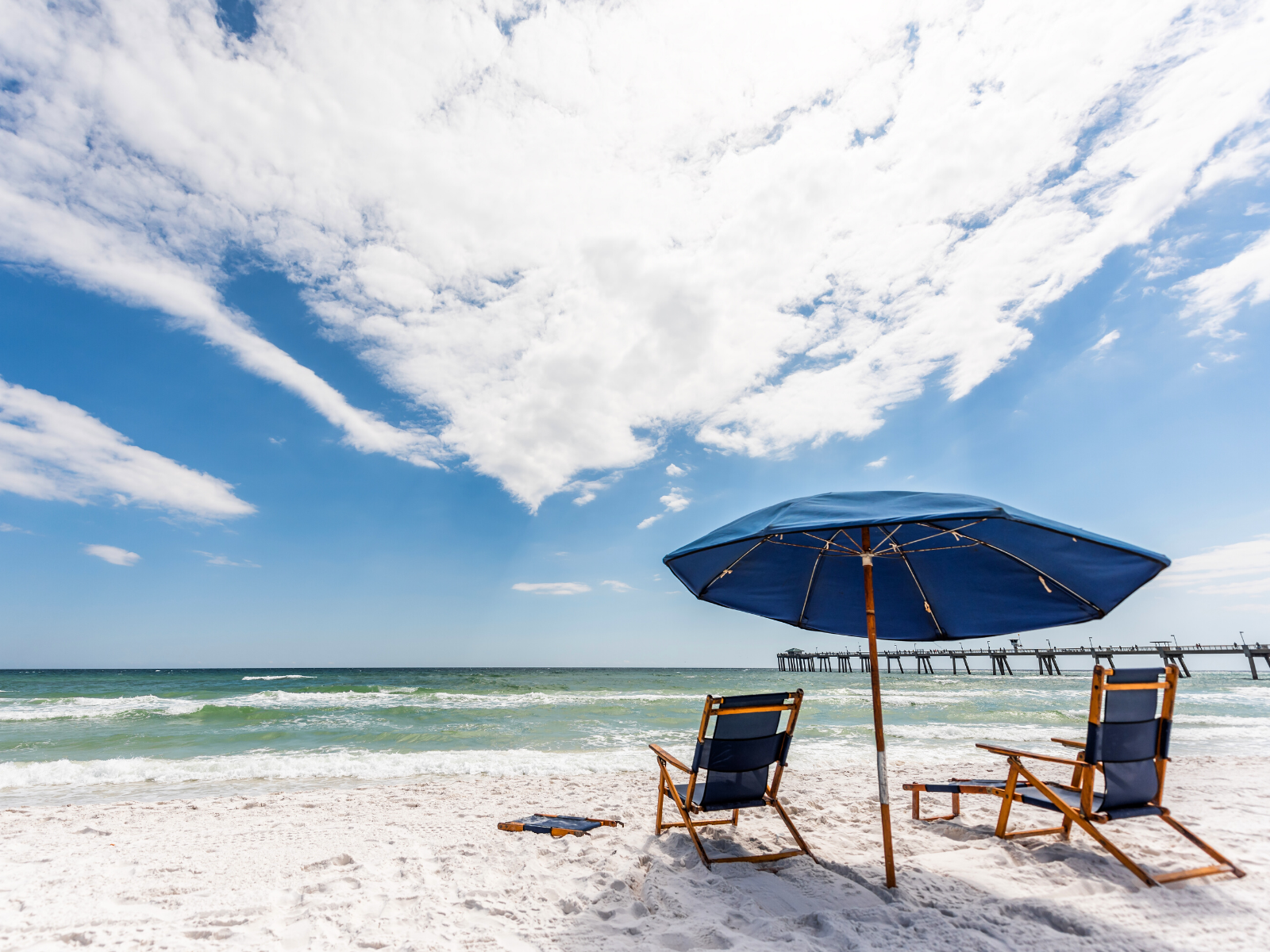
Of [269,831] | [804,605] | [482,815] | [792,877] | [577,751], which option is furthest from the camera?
[577,751]

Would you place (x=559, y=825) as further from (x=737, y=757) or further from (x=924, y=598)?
(x=924, y=598)

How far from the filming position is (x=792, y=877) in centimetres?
322

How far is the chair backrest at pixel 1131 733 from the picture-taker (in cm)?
301

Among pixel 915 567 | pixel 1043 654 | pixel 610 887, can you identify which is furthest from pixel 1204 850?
pixel 1043 654

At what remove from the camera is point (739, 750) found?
11.5ft

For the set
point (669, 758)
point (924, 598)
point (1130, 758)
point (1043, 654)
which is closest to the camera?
point (1130, 758)

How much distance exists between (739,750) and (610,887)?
1012 millimetres

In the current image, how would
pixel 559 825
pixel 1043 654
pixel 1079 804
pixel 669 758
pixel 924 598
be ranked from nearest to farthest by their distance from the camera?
pixel 1079 804 → pixel 669 758 → pixel 924 598 → pixel 559 825 → pixel 1043 654

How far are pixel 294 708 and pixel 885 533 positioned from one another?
19.5m

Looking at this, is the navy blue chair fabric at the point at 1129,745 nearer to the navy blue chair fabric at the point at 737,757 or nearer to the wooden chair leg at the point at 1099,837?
the wooden chair leg at the point at 1099,837

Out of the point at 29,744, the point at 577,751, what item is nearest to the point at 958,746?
the point at 577,751

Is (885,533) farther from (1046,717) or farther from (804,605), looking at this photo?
(1046,717)

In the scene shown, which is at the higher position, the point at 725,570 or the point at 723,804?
the point at 725,570

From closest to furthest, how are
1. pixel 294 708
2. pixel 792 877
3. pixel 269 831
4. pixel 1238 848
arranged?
pixel 792 877 → pixel 1238 848 → pixel 269 831 → pixel 294 708
